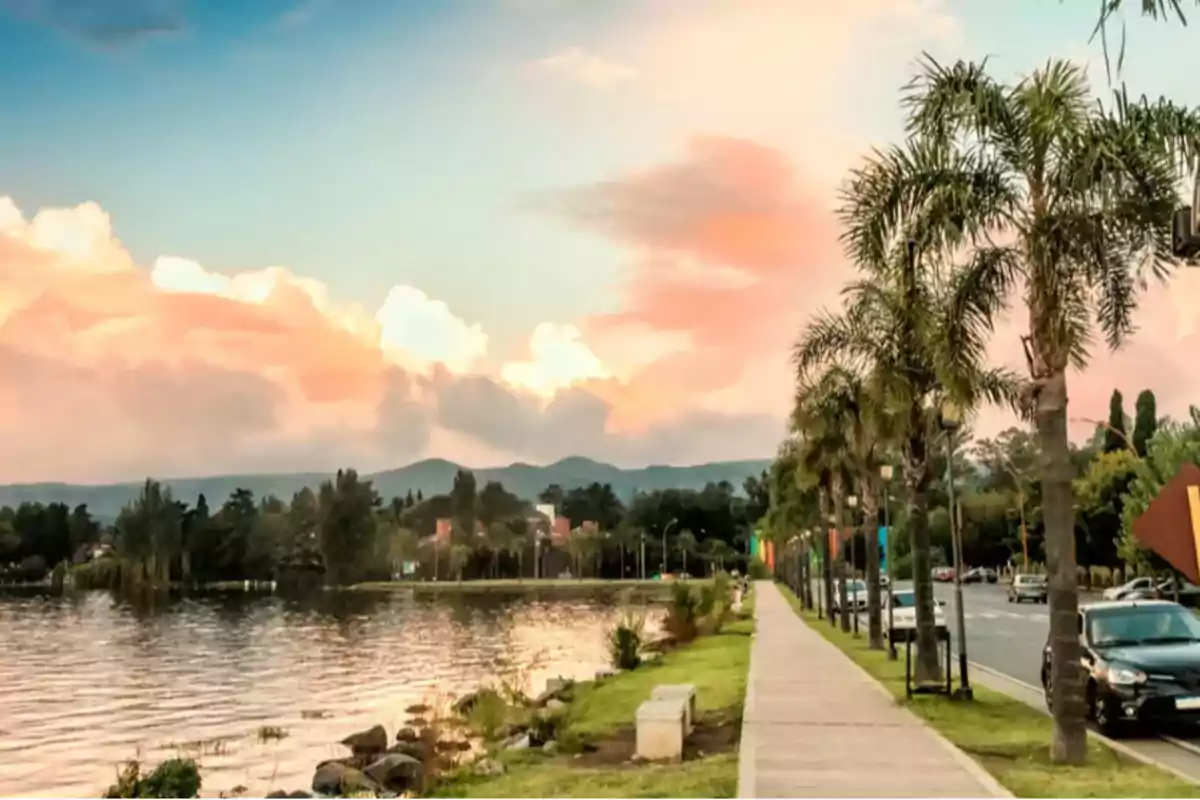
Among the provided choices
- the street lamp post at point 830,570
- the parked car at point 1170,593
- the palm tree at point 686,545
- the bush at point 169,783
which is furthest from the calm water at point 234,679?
the palm tree at point 686,545

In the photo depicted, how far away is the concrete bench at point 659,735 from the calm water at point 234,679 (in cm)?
770

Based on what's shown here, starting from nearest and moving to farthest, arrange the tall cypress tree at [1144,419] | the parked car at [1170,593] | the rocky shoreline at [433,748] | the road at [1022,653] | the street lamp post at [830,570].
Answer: the road at [1022,653]
the rocky shoreline at [433,748]
the street lamp post at [830,570]
the parked car at [1170,593]
the tall cypress tree at [1144,419]

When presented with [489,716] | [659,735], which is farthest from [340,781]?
[659,735]

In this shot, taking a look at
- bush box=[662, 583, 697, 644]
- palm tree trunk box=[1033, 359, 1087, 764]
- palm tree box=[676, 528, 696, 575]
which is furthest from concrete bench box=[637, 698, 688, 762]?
palm tree box=[676, 528, 696, 575]

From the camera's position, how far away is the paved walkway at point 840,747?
12.0 meters

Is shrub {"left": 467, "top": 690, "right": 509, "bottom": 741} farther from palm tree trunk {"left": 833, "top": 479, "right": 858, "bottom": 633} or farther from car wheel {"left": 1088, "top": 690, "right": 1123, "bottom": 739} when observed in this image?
palm tree trunk {"left": 833, "top": 479, "right": 858, "bottom": 633}

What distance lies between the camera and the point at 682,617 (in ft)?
141

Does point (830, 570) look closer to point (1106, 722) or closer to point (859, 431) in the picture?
point (859, 431)

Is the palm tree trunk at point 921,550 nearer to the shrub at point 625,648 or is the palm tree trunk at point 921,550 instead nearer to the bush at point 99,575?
the shrub at point 625,648

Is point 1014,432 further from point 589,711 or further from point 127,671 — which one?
point 589,711

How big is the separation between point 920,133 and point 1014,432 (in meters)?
132

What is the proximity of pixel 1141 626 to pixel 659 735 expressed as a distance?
26.0 feet

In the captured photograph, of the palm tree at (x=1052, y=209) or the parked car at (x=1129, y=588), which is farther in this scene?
the parked car at (x=1129, y=588)

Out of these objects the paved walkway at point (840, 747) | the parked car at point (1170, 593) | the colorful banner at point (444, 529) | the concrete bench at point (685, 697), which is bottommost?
the paved walkway at point (840, 747)
